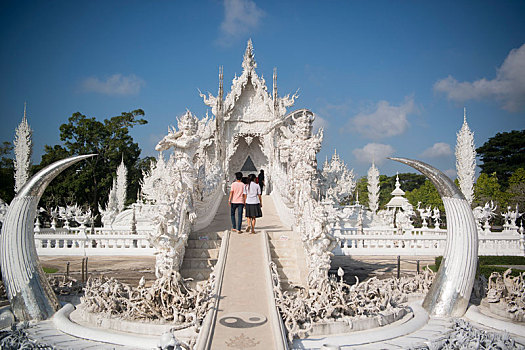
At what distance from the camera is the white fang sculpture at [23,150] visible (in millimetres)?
24156

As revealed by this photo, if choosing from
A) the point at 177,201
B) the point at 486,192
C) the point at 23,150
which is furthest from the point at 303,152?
the point at 486,192

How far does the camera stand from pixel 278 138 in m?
20.8

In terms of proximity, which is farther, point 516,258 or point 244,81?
point 244,81

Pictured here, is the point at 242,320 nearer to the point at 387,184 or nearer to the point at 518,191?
the point at 518,191

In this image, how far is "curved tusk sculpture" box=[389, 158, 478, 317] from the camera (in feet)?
20.8

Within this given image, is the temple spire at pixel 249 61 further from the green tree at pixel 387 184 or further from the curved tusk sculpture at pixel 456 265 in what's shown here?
the green tree at pixel 387 184

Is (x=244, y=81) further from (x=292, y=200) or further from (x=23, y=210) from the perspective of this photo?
(x=23, y=210)

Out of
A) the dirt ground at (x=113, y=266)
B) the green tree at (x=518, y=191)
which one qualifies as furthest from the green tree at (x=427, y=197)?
the dirt ground at (x=113, y=266)

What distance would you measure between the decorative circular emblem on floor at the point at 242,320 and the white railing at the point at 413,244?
7674 mm

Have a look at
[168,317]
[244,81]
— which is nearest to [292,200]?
[168,317]

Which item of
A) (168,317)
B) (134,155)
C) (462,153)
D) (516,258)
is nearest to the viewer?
(168,317)

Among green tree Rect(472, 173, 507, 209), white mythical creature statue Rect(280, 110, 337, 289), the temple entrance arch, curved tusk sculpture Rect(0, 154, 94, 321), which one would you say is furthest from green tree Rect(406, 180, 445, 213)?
curved tusk sculpture Rect(0, 154, 94, 321)

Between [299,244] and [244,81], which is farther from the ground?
[244,81]

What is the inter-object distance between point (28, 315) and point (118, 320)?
58.2 inches
